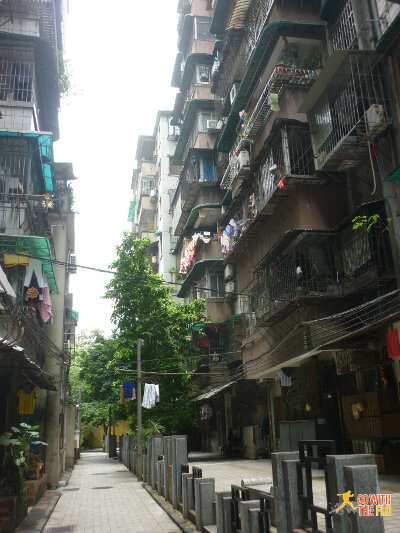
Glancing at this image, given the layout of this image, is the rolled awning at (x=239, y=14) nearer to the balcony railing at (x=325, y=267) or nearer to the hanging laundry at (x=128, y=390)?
the balcony railing at (x=325, y=267)

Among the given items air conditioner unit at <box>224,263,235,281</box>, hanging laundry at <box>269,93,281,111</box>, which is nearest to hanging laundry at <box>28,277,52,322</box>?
hanging laundry at <box>269,93,281,111</box>

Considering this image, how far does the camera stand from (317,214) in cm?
1474

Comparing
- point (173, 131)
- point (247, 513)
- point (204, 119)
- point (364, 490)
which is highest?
point (173, 131)

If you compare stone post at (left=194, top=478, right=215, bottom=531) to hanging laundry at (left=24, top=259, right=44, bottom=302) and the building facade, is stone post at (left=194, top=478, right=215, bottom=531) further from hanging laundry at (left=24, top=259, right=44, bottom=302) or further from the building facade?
hanging laundry at (left=24, top=259, right=44, bottom=302)

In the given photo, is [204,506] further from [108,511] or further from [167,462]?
[167,462]

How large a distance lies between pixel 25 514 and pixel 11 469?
1676mm

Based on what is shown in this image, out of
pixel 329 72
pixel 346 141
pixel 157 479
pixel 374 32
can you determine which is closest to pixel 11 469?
pixel 157 479

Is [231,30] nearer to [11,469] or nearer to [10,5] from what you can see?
[10,5]

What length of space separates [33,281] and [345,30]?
38.8 ft

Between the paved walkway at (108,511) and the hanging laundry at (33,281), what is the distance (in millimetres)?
5990

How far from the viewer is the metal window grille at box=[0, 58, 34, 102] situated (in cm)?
1593

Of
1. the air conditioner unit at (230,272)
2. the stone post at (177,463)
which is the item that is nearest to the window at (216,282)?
the air conditioner unit at (230,272)

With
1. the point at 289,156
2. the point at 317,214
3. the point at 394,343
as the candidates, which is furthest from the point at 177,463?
the point at 289,156

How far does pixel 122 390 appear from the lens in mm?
21547
